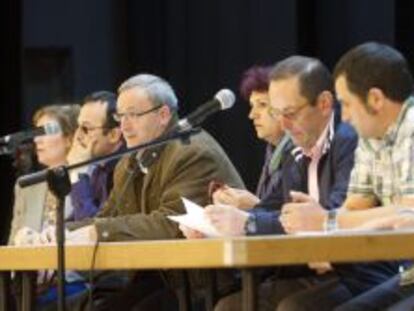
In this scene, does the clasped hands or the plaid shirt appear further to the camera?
the clasped hands

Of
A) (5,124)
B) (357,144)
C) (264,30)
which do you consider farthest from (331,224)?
(5,124)

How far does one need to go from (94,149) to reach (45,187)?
0.34m

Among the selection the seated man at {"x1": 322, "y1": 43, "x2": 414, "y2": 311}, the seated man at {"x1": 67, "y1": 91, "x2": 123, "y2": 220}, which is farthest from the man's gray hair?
→ the seated man at {"x1": 322, "y1": 43, "x2": 414, "y2": 311}

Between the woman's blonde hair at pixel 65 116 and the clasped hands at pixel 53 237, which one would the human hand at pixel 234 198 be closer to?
the clasped hands at pixel 53 237

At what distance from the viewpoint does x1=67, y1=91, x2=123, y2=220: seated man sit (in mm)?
5012

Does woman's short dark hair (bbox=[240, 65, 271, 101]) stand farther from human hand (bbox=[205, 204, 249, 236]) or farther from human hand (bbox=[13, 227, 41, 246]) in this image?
human hand (bbox=[205, 204, 249, 236])

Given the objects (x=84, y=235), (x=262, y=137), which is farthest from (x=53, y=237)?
(x=262, y=137)

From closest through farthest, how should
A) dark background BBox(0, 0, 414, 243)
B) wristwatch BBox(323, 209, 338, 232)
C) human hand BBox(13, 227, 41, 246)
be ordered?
wristwatch BBox(323, 209, 338, 232) → human hand BBox(13, 227, 41, 246) → dark background BBox(0, 0, 414, 243)

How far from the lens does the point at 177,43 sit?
660cm

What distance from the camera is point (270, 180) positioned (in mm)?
4219

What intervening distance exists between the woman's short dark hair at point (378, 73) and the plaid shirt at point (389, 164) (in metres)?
0.05

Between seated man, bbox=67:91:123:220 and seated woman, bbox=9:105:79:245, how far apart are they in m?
0.14

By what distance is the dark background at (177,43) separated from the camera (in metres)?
5.34

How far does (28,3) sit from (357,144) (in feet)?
13.6
